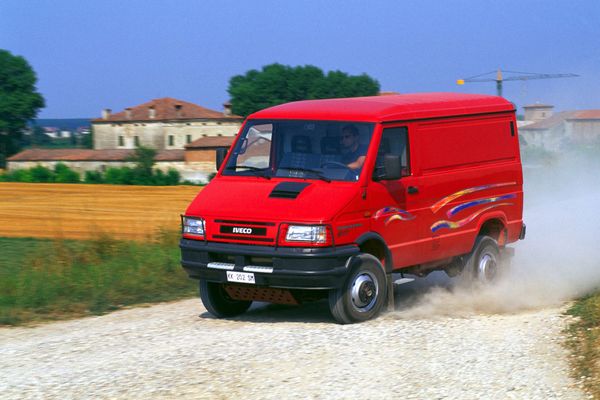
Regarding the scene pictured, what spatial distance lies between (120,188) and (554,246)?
135 feet

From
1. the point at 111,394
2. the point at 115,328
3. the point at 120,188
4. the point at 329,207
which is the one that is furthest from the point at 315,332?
the point at 120,188

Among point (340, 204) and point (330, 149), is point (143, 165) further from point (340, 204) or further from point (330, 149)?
point (340, 204)

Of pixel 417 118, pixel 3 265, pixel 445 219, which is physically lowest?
pixel 3 265

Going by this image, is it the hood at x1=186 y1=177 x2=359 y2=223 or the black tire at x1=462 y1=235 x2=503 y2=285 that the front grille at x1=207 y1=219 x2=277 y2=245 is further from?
the black tire at x1=462 y1=235 x2=503 y2=285

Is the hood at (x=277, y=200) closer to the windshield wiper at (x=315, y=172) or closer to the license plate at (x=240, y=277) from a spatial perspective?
the windshield wiper at (x=315, y=172)

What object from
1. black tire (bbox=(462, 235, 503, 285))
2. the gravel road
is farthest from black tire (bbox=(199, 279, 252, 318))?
black tire (bbox=(462, 235, 503, 285))

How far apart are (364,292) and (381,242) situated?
2.07ft

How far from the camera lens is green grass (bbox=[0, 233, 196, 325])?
12.2 m

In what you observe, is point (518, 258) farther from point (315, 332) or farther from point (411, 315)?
point (315, 332)

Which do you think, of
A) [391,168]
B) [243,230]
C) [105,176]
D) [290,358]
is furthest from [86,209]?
[105,176]

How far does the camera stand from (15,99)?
116 m

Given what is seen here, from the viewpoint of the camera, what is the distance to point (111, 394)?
25.2ft

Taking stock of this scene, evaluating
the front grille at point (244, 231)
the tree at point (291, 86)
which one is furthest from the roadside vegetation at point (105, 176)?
the front grille at point (244, 231)

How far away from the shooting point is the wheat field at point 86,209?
26.5 meters
